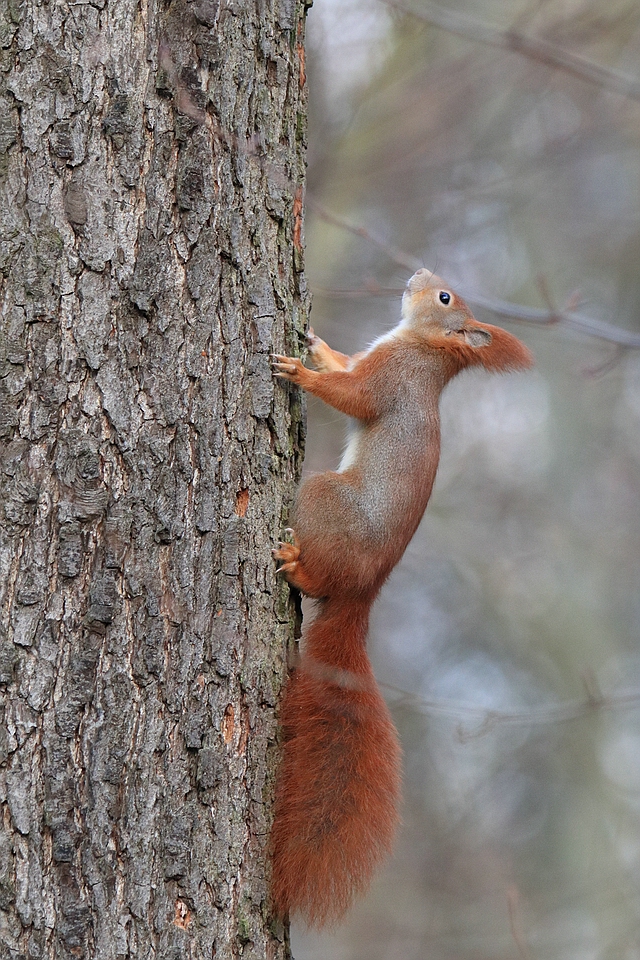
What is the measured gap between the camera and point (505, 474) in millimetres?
8562

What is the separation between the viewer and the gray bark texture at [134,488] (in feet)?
5.99

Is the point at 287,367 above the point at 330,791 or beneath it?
above

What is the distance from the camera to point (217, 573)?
206cm

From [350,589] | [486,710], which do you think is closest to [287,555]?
[350,589]

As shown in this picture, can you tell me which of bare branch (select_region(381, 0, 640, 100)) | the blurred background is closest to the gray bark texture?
bare branch (select_region(381, 0, 640, 100))

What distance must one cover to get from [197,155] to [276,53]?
1.21 ft

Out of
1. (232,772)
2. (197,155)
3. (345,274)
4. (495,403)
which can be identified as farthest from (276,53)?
(495,403)

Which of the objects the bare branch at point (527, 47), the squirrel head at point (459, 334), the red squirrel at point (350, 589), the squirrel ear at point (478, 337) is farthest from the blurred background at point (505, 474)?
the red squirrel at point (350, 589)

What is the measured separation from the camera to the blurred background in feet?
20.6

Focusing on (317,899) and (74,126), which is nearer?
(74,126)

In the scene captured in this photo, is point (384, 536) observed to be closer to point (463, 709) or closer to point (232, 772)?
point (232, 772)

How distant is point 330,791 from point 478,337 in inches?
67.0

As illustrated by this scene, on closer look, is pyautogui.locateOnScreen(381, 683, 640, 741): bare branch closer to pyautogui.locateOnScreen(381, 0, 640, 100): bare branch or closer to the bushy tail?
the bushy tail

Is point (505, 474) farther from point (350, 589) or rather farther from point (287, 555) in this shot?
point (287, 555)
